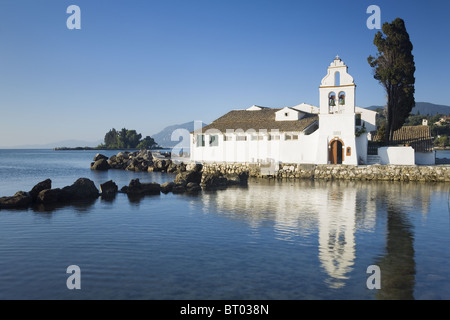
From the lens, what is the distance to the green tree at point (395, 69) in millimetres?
34906

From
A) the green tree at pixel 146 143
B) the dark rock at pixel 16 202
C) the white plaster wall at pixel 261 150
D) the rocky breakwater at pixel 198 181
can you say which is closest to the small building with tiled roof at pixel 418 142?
the white plaster wall at pixel 261 150

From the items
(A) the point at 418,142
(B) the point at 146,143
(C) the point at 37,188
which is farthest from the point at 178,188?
(B) the point at 146,143

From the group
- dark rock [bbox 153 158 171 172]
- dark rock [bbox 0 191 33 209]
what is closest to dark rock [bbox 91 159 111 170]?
dark rock [bbox 153 158 171 172]

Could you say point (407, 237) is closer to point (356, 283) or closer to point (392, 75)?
point (356, 283)

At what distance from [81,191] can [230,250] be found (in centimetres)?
1463

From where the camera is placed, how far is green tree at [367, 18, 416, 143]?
3491cm

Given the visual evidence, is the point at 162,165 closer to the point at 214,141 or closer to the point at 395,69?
the point at 214,141

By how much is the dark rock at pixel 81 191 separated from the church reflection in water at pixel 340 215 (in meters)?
7.33

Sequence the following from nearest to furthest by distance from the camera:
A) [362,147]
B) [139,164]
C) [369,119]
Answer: [362,147]
[369,119]
[139,164]

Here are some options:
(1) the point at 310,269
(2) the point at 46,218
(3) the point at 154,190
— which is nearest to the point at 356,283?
(1) the point at 310,269

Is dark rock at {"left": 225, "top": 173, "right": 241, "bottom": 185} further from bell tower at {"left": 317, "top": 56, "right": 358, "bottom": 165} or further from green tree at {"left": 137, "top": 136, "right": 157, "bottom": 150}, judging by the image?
green tree at {"left": 137, "top": 136, "right": 157, "bottom": 150}

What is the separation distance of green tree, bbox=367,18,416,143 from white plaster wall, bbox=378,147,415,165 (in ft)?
16.3

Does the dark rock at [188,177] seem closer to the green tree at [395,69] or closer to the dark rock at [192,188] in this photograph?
the dark rock at [192,188]

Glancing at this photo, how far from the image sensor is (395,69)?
1372 inches
